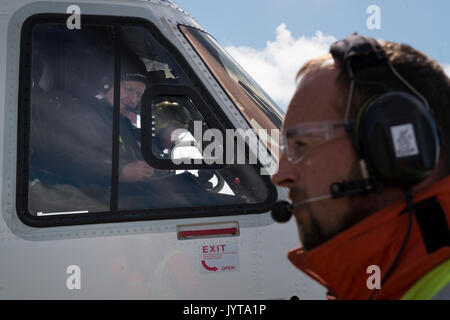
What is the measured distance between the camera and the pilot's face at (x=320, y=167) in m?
1.52

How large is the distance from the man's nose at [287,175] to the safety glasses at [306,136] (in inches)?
0.7

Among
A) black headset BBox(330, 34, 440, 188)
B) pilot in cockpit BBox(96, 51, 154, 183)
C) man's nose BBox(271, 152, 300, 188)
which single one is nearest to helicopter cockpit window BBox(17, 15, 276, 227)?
pilot in cockpit BBox(96, 51, 154, 183)

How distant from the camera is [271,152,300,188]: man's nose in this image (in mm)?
1579

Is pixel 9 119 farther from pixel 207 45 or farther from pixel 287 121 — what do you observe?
pixel 287 121

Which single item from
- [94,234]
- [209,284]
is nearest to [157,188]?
[94,234]

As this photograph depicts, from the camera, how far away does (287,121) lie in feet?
5.31

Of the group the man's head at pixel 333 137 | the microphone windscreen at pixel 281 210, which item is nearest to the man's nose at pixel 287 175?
the man's head at pixel 333 137

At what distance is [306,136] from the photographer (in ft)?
5.13

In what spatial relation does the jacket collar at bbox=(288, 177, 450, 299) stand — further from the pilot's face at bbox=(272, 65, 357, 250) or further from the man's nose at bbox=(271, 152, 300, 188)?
the man's nose at bbox=(271, 152, 300, 188)

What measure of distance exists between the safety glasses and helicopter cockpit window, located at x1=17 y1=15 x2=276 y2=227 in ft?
3.04

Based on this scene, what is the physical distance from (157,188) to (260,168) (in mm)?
537

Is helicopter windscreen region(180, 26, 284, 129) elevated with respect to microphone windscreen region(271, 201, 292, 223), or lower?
elevated

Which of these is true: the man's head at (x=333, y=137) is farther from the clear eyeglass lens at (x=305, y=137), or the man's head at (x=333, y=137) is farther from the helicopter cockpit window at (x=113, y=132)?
the helicopter cockpit window at (x=113, y=132)

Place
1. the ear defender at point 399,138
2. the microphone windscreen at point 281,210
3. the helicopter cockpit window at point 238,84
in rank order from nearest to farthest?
the ear defender at point 399,138 → the microphone windscreen at point 281,210 → the helicopter cockpit window at point 238,84
